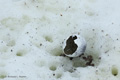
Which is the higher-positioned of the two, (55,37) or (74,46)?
(55,37)

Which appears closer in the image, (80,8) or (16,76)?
(16,76)

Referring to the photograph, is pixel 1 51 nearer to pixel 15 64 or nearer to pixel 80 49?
pixel 15 64

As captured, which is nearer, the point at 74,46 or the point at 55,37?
the point at 74,46

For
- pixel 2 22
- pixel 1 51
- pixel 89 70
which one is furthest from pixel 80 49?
pixel 2 22
